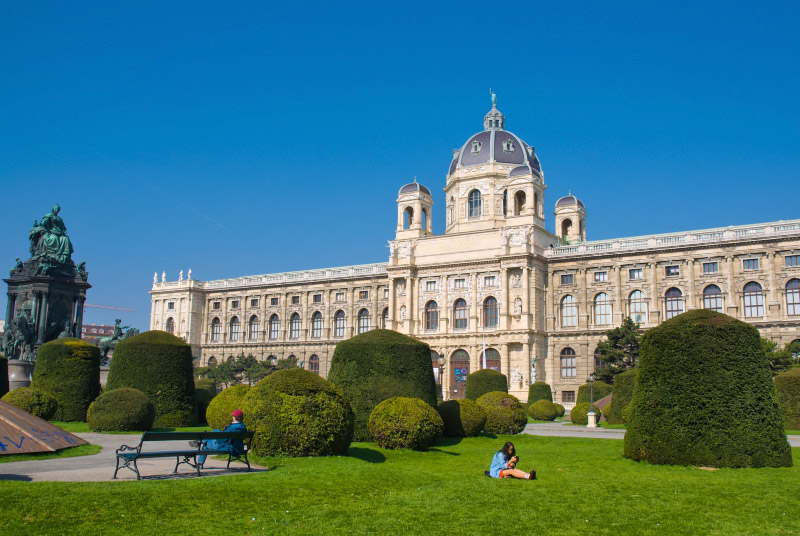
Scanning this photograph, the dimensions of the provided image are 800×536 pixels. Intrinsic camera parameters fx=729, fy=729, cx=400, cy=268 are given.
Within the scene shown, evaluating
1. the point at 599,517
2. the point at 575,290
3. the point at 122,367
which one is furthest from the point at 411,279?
the point at 599,517

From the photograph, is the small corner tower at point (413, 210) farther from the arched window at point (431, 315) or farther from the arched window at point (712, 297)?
the arched window at point (712, 297)

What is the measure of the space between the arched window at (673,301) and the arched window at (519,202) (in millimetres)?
14812

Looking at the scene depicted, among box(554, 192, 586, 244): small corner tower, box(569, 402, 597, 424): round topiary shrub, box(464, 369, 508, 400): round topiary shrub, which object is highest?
box(554, 192, 586, 244): small corner tower

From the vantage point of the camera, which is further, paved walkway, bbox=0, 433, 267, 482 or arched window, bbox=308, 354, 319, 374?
arched window, bbox=308, 354, 319, 374

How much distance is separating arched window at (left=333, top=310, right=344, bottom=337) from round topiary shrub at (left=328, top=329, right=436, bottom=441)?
52466 mm

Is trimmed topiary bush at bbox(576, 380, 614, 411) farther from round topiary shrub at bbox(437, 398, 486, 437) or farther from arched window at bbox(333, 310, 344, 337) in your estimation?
arched window at bbox(333, 310, 344, 337)

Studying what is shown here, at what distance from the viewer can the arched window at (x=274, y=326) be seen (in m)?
78.2

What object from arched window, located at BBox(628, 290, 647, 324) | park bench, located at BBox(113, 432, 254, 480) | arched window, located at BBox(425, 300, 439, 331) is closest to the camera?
park bench, located at BBox(113, 432, 254, 480)

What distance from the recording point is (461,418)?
23016 millimetres

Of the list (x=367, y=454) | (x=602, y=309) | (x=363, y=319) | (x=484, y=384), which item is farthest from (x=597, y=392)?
(x=367, y=454)

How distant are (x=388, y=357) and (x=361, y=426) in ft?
7.07

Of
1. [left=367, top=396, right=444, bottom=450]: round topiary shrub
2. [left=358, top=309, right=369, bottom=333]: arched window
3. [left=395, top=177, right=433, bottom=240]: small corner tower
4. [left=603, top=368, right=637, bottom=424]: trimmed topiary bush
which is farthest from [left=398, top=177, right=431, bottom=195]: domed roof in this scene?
[left=367, top=396, right=444, bottom=450]: round topiary shrub

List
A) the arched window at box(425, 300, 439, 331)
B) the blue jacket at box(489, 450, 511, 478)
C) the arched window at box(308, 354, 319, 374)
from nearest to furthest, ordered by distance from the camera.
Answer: the blue jacket at box(489, 450, 511, 478)
the arched window at box(425, 300, 439, 331)
the arched window at box(308, 354, 319, 374)

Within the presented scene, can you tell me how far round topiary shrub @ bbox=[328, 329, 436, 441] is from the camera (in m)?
20.9
